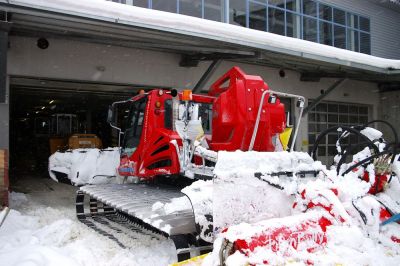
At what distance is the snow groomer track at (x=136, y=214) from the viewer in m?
4.20

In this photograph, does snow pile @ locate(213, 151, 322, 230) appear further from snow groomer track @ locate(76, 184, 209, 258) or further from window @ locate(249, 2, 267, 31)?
window @ locate(249, 2, 267, 31)

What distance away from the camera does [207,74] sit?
429 inches

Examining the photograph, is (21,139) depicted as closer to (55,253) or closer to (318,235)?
(55,253)

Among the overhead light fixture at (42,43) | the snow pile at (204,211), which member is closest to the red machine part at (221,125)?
the snow pile at (204,211)

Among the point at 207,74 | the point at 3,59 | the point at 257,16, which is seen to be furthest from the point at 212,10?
the point at 3,59

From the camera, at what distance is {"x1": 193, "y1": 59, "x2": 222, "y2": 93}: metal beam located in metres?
10.7

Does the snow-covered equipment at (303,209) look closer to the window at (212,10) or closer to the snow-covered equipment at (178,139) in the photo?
the snow-covered equipment at (178,139)

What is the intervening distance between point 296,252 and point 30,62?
828 cm

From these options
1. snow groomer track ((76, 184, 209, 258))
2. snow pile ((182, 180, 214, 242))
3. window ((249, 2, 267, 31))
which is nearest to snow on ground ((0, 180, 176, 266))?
snow groomer track ((76, 184, 209, 258))

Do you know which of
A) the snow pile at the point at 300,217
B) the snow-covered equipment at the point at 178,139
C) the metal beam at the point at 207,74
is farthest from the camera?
the metal beam at the point at 207,74

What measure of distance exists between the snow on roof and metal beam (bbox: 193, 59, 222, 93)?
5.07 ft

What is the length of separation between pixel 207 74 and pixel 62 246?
679 centimetres

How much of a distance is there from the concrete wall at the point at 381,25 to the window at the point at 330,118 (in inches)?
169

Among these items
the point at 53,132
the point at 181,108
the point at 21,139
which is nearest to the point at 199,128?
the point at 181,108
